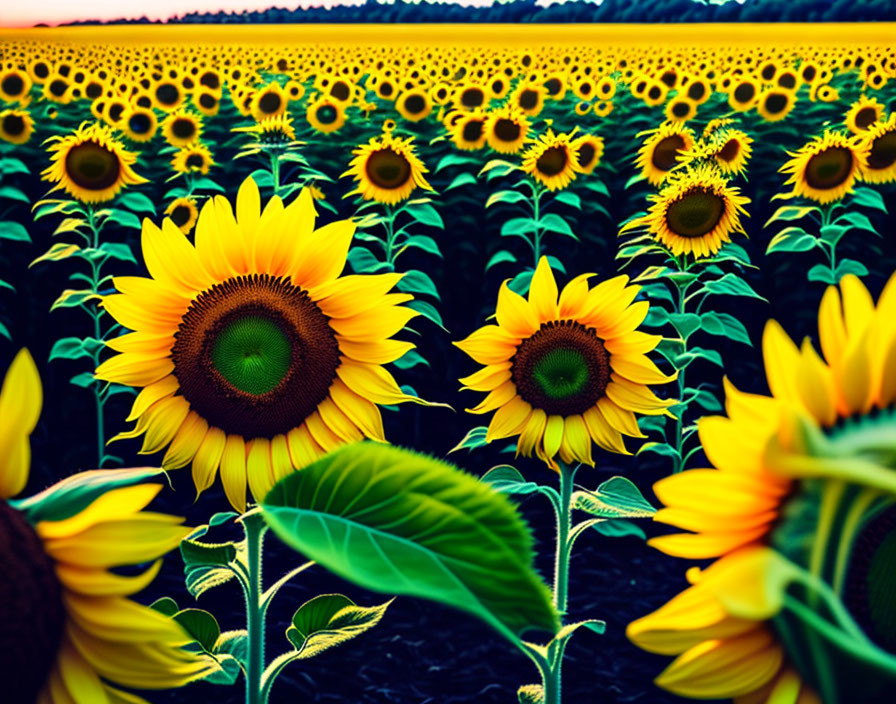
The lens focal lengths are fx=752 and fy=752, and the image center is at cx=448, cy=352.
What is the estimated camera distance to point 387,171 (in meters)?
3.15

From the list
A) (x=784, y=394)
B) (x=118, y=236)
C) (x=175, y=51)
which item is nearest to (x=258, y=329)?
(x=784, y=394)

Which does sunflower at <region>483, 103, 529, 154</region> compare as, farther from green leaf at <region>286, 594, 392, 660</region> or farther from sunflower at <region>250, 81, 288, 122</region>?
green leaf at <region>286, 594, 392, 660</region>

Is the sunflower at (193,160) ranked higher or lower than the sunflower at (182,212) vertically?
higher

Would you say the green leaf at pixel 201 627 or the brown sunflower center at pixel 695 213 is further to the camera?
the brown sunflower center at pixel 695 213

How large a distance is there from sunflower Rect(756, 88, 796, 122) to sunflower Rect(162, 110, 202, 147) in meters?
3.82

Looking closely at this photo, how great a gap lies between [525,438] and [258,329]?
1.75 ft

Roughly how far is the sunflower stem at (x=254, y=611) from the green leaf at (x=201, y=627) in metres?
0.08

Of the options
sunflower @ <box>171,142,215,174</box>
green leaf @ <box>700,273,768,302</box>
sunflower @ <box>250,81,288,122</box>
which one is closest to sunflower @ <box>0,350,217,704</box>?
green leaf @ <box>700,273,768,302</box>

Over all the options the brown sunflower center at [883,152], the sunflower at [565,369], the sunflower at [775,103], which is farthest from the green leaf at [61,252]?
the sunflower at [775,103]

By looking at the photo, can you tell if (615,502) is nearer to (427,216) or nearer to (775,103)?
(427,216)

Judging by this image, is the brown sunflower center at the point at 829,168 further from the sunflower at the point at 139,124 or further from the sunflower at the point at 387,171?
the sunflower at the point at 139,124

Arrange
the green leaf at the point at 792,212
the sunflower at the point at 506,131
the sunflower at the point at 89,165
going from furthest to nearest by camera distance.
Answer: the sunflower at the point at 506,131 < the green leaf at the point at 792,212 < the sunflower at the point at 89,165

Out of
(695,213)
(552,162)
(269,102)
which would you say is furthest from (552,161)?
(269,102)

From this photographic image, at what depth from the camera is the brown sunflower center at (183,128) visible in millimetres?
4382
